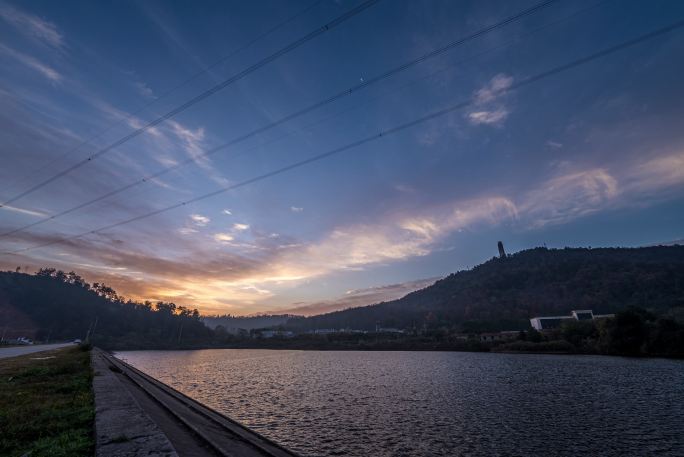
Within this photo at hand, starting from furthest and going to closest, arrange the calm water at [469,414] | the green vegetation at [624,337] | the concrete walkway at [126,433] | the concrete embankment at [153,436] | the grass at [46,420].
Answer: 1. the green vegetation at [624,337]
2. the calm water at [469,414]
3. the grass at [46,420]
4. the concrete embankment at [153,436]
5. the concrete walkway at [126,433]

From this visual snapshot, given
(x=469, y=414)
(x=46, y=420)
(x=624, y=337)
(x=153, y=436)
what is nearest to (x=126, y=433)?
(x=153, y=436)

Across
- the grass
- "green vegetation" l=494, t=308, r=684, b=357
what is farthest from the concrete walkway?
"green vegetation" l=494, t=308, r=684, b=357

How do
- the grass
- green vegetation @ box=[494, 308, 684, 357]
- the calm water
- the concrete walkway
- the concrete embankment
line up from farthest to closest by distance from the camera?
green vegetation @ box=[494, 308, 684, 357] → the calm water → the grass → the concrete embankment → the concrete walkway

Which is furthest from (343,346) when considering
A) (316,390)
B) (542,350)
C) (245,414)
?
(245,414)

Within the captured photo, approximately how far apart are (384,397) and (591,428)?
20.5m

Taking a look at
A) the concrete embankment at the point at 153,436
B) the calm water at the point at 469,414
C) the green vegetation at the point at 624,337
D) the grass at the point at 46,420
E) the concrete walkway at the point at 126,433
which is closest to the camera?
the concrete walkway at the point at 126,433

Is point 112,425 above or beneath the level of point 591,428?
above

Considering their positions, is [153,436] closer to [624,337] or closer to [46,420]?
[46,420]

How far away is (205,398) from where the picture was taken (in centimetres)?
3931

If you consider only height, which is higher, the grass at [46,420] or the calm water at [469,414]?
the grass at [46,420]

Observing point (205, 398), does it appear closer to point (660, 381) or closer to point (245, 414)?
point (245, 414)

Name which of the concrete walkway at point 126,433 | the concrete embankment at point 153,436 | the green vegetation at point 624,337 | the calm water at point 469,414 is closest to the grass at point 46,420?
the concrete walkway at point 126,433

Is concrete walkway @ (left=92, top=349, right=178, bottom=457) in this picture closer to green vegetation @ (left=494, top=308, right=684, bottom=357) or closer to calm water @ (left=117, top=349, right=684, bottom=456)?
calm water @ (left=117, top=349, right=684, bottom=456)

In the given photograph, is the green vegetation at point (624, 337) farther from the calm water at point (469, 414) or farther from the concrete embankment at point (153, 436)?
the concrete embankment at point (153, 436)
